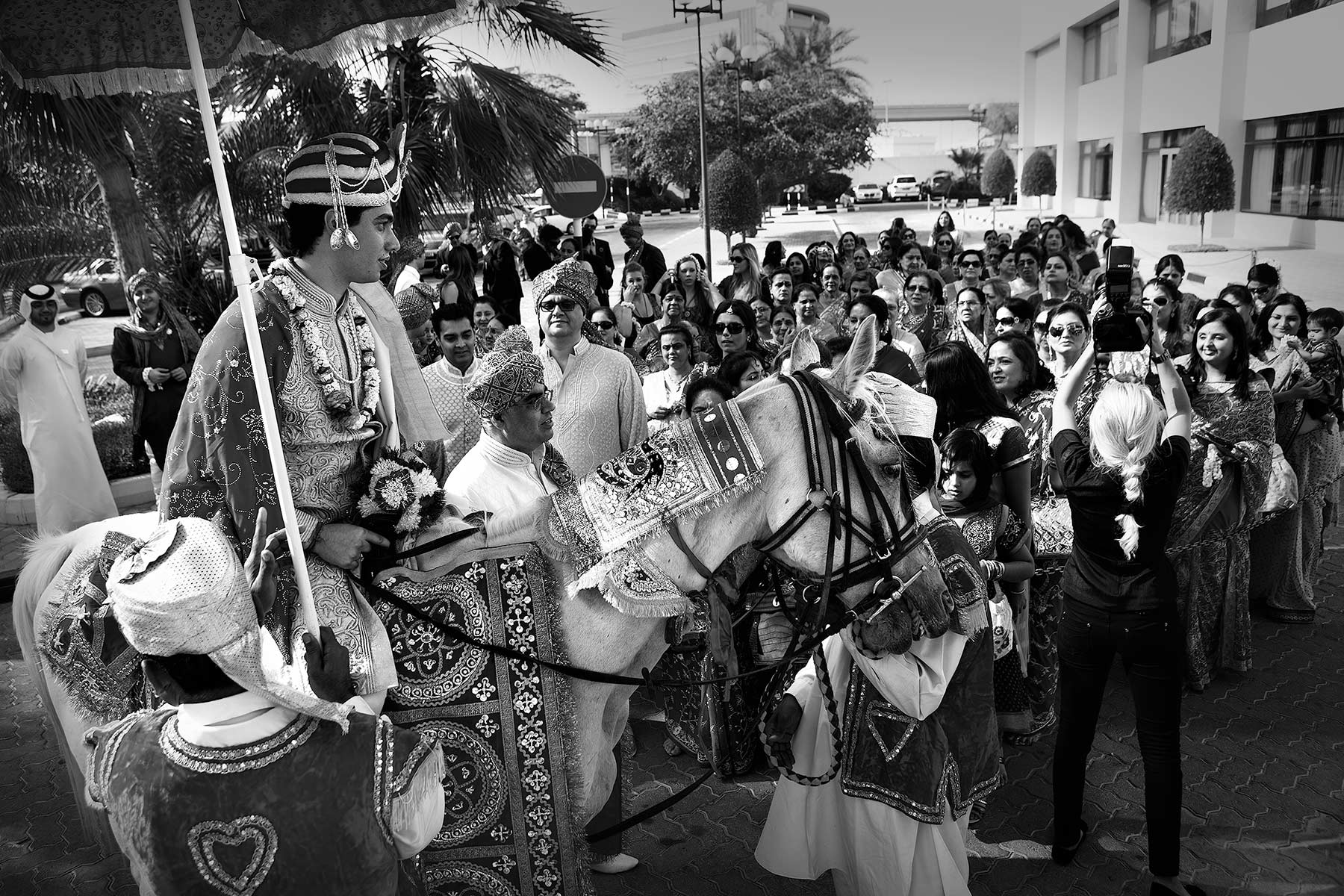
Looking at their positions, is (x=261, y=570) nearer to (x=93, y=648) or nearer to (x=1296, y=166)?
(x=93, y=648)

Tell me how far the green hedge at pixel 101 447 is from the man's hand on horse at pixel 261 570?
844cm

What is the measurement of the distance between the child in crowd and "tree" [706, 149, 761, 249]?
1226cm

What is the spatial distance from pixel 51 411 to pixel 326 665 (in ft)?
25.5

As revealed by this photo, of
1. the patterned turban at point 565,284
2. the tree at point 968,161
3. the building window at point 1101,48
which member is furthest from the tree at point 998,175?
the patterned turban at point 565,284

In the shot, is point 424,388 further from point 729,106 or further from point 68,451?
point 729,106

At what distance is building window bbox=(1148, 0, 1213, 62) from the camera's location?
103 feet

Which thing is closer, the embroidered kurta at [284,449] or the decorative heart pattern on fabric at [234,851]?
the decorative heart pattern on fabric at [234,851]

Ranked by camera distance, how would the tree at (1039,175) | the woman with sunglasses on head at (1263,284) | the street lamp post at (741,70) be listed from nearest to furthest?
the woman with sunglasses on head at (1263,284) < the street lamp post at (741,70) < the tree at (1039,175)

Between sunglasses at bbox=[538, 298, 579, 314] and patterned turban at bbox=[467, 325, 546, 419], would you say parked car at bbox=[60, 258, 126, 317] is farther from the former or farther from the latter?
patterned turban at bbox=[467, 325, 546, 419]

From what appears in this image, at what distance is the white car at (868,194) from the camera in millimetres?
58594

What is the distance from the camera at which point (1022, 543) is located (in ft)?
15.6

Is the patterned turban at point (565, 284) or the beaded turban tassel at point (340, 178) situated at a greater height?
the beaded turban tassel at point (340, 178)

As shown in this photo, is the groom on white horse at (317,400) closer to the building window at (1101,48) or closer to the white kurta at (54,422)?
the white kurta at (54,422)

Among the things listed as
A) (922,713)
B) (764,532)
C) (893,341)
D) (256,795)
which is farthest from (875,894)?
(893,341)
